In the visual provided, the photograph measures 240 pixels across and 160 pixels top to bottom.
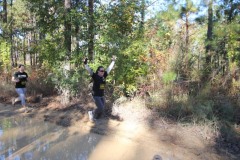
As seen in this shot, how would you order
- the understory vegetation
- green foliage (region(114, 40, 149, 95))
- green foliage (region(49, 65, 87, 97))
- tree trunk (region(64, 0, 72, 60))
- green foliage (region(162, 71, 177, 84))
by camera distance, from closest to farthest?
the understory vegetation → green foliage (region(162, 71, 177, 84)) → green foliage (region(114, 40, 149, 95)) → green foliage (region(49, 65, 87, 97)) → tree trunk (region(64, 0, 72, 60))

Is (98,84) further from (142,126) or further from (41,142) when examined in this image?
(41,142)

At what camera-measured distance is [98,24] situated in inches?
372

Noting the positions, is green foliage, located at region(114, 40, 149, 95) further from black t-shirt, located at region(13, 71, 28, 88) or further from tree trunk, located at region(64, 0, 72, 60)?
black t-shirt, located at region(13, 71, 28, 88)

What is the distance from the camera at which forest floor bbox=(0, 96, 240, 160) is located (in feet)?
18.6

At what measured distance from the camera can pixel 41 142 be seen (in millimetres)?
6223

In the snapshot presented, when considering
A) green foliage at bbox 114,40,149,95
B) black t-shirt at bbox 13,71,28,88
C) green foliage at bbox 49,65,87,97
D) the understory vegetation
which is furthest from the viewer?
green foliage at bbox 49,65,87,97

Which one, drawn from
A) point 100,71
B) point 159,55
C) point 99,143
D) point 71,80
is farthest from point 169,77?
point 71,80

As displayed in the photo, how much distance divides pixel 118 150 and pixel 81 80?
3.97 m

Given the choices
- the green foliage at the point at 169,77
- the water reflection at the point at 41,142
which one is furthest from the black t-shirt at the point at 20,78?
the green foliage at the point at 169,77

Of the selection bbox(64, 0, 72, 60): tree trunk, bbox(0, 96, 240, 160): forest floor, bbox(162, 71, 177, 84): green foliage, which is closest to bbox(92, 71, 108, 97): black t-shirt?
bbox(0, 96, 240, 160): forest floor

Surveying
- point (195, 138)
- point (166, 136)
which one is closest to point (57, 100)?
point (166, 136)

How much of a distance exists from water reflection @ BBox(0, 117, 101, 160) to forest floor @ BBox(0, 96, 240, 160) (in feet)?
1.75

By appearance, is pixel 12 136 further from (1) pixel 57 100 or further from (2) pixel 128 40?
(2) pixel 128 40

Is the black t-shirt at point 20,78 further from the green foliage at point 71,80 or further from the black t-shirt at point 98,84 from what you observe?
the black t-shirt at point 98,84
